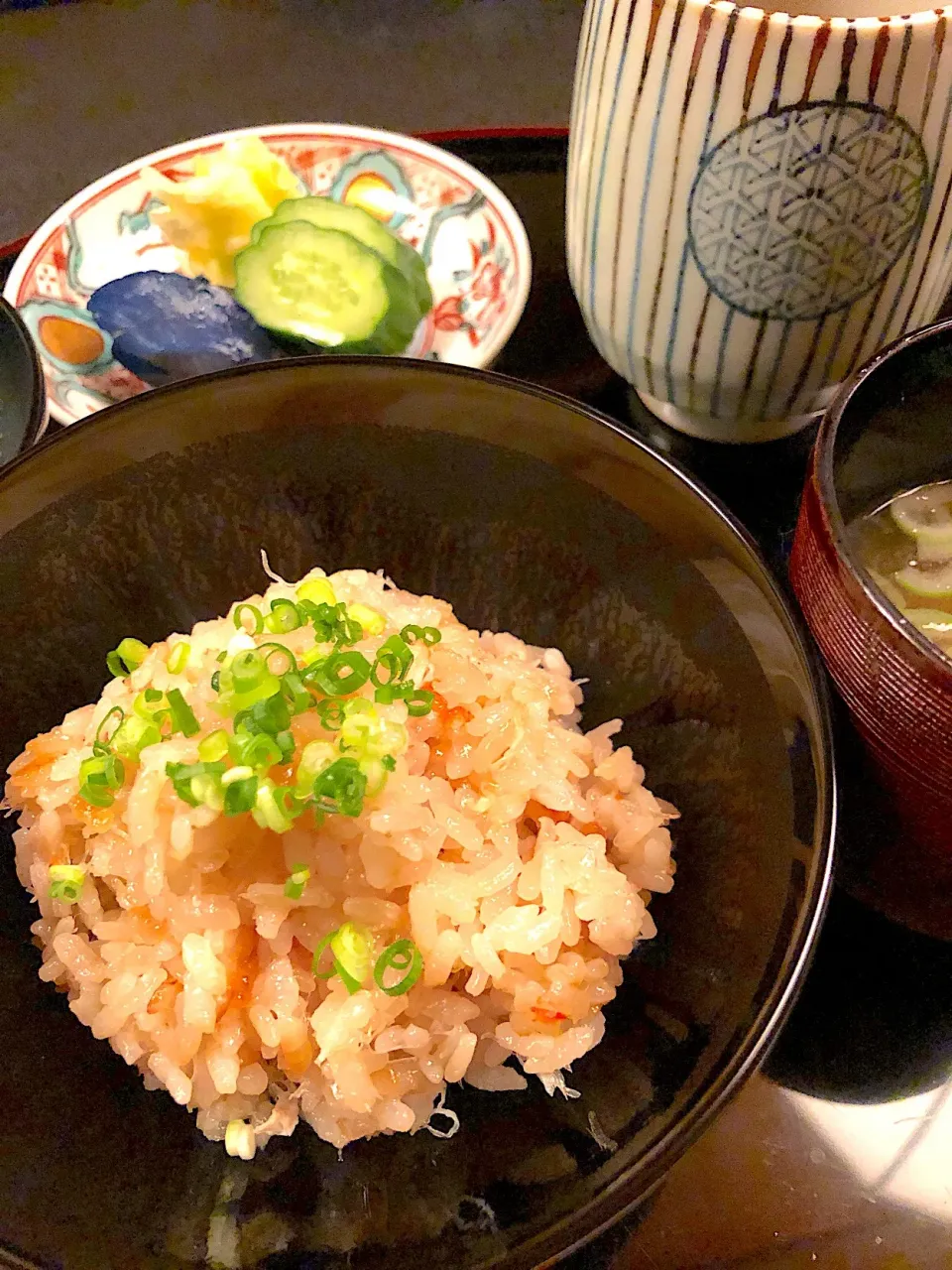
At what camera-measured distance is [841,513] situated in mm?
1198

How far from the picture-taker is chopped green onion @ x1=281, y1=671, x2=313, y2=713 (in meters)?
1.12

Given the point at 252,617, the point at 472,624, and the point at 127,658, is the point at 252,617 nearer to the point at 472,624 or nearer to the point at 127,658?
the point at 127,658

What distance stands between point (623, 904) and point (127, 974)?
1.74 ft

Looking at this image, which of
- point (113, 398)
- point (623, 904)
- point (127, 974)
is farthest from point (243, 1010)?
point (113, 398)

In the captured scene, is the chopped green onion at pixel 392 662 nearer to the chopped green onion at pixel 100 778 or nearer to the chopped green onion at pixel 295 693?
the chopped green onion at pixel 295 693

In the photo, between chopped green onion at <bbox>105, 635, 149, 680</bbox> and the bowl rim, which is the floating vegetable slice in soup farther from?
chopped green onion at <bbox>105, 635, 149, 680</bbox>

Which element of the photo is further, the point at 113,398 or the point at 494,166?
the point at 494,166

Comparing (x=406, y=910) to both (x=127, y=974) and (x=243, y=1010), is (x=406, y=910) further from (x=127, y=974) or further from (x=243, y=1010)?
(x=127, y=974)

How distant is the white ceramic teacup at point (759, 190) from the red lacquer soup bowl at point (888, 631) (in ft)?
0.59

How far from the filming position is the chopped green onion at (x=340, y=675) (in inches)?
44.6

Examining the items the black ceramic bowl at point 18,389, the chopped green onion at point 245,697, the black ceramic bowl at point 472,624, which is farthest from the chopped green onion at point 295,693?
the black ceramic bowl at point 18,389

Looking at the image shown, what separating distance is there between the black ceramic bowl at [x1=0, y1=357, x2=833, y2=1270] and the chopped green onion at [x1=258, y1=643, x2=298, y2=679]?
1.02ft

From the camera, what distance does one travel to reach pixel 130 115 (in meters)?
2.94

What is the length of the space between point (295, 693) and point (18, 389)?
3.25 ft
